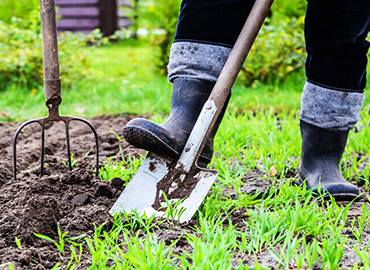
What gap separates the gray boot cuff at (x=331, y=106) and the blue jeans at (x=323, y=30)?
0.12ft

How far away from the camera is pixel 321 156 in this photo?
191cm

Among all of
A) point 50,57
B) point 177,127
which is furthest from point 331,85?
point 50,57

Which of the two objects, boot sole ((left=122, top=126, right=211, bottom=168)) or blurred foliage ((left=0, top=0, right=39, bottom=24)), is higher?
boot sole ((left=122, top=126, right=211, bottom=168))

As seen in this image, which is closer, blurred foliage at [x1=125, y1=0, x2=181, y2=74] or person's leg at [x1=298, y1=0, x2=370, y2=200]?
person's leg at [x1=298, y1=0, x2=370, y2=200]

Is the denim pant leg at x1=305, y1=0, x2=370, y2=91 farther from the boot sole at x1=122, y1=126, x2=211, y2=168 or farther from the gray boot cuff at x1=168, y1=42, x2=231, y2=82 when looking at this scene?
the boot sole at x1=122, y1=126, x2=211, y2=168

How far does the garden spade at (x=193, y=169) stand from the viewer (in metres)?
1.55

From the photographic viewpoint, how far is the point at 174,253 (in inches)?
50.3

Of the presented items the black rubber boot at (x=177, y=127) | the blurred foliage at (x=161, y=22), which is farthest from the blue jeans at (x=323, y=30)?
the blurred foliage at (x=161, y=22)

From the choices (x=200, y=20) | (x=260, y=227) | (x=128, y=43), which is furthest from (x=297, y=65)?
(x=128, y=43)

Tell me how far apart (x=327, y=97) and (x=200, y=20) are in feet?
2.35

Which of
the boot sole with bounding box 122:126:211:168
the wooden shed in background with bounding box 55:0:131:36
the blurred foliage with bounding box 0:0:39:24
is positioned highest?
the boot sole with bounding box 122:126:211:168

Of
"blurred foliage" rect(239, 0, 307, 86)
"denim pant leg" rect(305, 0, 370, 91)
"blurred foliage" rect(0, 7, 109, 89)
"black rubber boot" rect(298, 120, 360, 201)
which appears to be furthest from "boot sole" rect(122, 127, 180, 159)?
"blurred foliage" rect(0, 7, 109, 89)

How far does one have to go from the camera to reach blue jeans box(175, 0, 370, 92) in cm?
165

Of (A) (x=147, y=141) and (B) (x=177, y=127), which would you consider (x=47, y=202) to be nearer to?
(A) (x=147, y=141)
